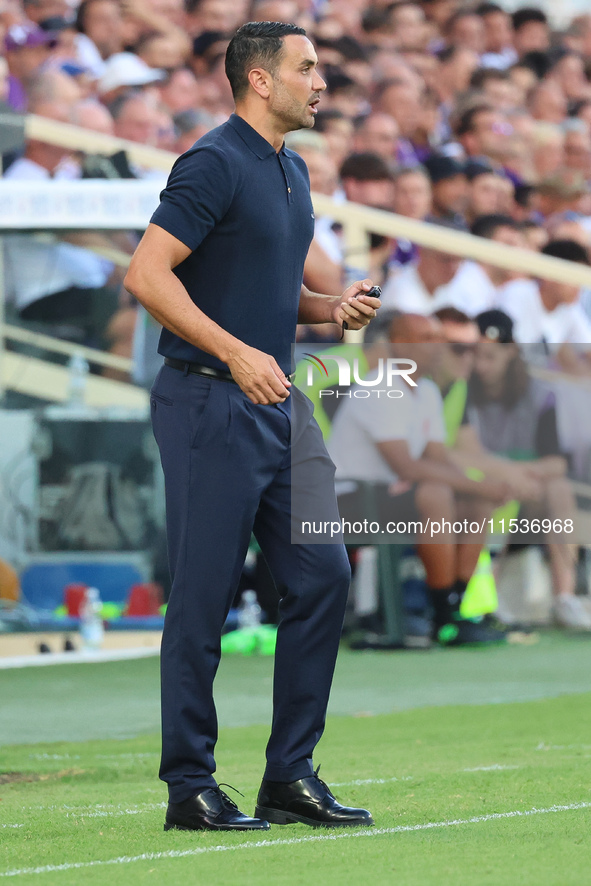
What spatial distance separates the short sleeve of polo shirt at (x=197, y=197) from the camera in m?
3.45

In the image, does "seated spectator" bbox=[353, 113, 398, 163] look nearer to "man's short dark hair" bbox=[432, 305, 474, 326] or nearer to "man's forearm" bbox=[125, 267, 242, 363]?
"man's short dark hair" bbox=[432, 305, 474, 326]

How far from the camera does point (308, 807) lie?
11.9 ft

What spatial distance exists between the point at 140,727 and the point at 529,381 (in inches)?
156

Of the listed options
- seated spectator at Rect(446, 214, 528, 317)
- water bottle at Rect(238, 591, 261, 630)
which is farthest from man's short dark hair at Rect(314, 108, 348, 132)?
water bottle at Rect(238, 591, 261, 630)

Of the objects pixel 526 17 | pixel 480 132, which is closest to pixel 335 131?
pixel 480 132

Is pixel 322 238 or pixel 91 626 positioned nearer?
pixel 91 626

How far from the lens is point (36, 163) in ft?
29.1

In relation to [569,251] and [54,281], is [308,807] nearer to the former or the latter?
[54,281]

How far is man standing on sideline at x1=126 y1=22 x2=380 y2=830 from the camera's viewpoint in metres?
3.47

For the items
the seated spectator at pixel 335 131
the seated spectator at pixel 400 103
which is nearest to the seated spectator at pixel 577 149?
the seated spectator at pixel 400 103

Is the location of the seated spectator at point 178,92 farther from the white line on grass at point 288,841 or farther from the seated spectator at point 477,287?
the white line on grass at point 288,841

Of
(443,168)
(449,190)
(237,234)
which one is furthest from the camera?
(443,168)

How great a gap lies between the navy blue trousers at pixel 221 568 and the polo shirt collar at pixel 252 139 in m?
0.59

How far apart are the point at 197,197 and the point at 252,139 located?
30cm
